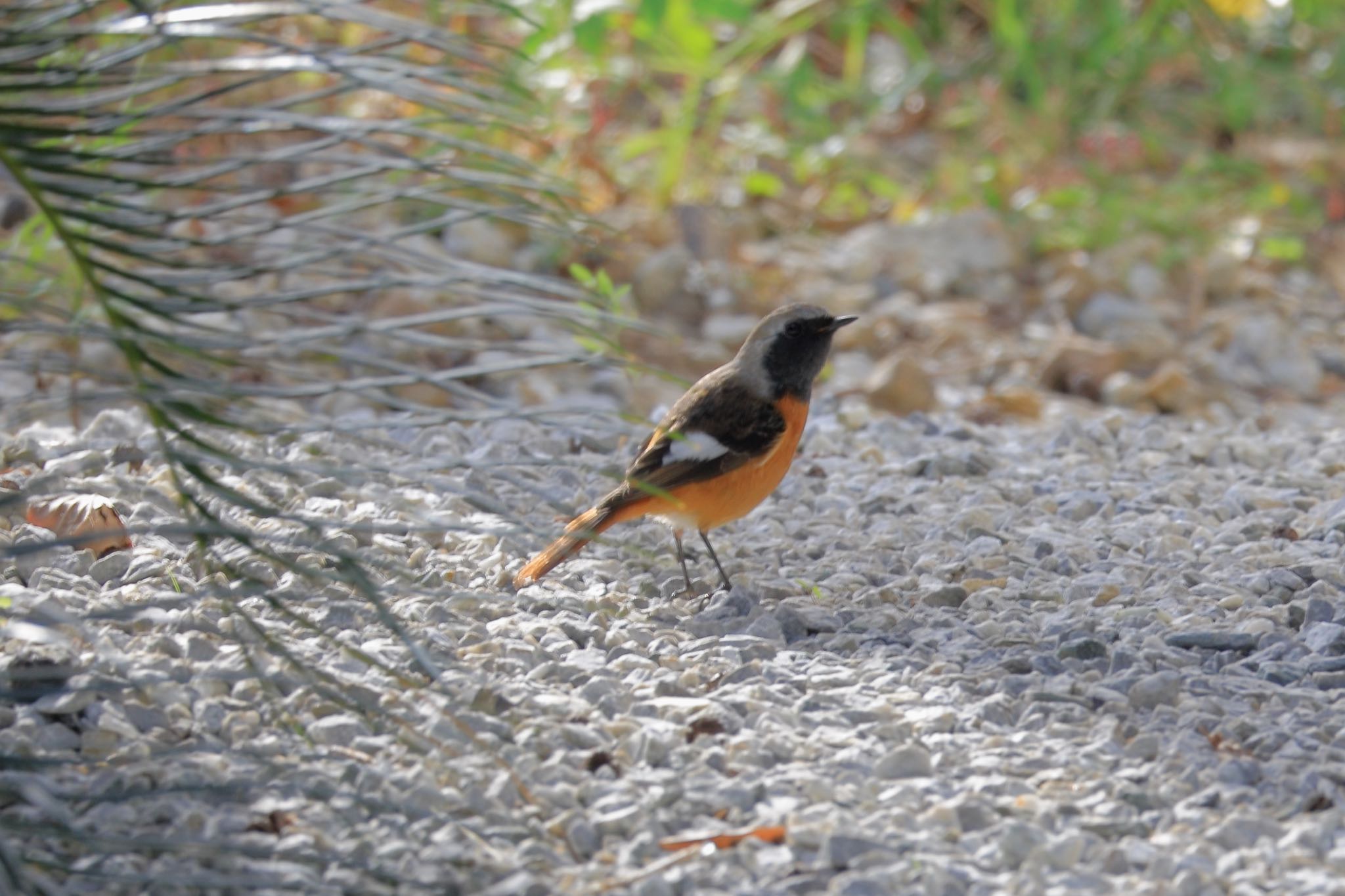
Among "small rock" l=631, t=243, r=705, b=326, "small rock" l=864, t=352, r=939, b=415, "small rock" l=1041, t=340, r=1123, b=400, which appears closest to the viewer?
"small rock" l=864, t=352, r=939, b=415

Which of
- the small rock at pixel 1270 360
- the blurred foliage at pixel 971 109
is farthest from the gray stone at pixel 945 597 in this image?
the blurred foliage at pixel 971 109

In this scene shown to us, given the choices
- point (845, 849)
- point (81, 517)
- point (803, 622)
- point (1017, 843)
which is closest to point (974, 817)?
point (1017, 843)

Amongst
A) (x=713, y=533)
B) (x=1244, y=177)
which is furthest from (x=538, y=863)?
(x=1244, y=177)

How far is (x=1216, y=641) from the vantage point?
322cm

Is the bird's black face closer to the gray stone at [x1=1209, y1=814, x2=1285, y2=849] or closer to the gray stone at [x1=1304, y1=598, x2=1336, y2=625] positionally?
the gray stone at [x1=1304, y1=598, x2=1336, y2=625]

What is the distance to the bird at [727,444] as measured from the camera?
376 centimetres

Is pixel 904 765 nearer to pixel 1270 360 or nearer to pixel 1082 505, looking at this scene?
pixel 1082 505

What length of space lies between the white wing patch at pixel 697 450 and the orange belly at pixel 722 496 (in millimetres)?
69

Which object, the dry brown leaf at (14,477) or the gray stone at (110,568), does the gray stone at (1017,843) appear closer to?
the gray stone at (110,568)

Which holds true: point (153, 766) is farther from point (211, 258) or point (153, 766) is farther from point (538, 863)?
point (211, 258)

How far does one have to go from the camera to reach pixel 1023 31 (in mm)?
7520

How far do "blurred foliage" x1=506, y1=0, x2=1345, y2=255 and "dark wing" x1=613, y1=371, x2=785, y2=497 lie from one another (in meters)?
2.67

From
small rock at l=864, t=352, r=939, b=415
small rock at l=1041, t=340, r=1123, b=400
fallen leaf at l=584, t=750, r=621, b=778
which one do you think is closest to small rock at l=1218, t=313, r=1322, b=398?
small rock at l=1041, t=340, r=1123, b=400

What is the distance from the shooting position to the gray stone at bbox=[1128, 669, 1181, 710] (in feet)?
9.75
